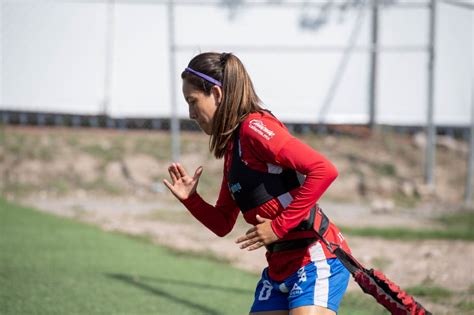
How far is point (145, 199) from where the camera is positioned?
523 inches

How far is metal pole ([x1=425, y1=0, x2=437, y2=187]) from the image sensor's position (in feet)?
42.2

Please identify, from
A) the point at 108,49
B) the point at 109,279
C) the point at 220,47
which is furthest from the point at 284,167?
the point at 108,49

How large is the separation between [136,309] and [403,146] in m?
9.67

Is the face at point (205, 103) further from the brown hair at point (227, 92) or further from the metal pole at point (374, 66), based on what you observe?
the metal pole at point (374, 66)

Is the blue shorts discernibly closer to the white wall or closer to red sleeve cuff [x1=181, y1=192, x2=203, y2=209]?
red sleeve cuff [x1=181, y1=192, x2=203, y2=209]

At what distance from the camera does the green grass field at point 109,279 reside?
6.21 m

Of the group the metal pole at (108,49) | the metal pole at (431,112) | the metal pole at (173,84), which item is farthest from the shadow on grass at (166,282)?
the metal pole at (108,49)

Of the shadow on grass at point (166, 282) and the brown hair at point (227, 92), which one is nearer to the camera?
the brown hair at point (227, 92)

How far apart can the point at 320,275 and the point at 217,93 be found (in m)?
0.98

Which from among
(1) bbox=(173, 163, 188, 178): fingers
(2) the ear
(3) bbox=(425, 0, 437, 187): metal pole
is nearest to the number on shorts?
(1) bbox=(173, 163, 188, 178): fingers

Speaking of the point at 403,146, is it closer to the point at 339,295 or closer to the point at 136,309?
the point at 136,309

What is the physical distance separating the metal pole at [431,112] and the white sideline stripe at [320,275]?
9609 millimetres

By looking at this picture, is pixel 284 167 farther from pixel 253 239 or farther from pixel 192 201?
pixel 192 201

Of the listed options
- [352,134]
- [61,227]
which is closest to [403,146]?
[352,134]
